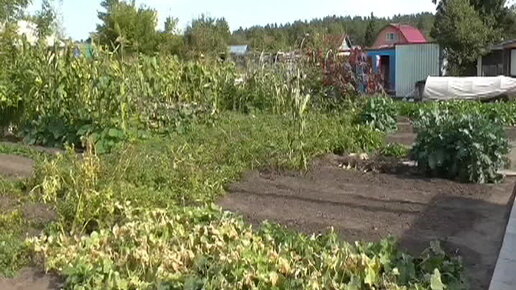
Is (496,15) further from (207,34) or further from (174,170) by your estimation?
(174,170)

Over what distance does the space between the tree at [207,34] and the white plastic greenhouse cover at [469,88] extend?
32.8 ft

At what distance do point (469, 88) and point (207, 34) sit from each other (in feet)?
52.0

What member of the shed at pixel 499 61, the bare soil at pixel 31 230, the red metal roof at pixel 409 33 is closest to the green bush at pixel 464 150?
the bare soil at pixel 31 230

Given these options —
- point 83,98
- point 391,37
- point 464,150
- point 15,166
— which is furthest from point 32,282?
point 391,37

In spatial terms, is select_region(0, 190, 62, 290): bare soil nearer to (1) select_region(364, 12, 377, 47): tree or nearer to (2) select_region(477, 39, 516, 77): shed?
(2) select_region(477, 39, 516, 77): shed

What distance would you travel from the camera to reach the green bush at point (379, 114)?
41.8ft

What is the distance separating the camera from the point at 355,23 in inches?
3159

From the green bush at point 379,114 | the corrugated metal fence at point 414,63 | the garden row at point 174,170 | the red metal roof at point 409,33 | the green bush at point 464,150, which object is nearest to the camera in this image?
the garden row at point 174,170

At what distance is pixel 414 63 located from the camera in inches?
1189

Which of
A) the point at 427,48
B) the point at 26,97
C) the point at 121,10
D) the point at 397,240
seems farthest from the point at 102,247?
the point at 121,10

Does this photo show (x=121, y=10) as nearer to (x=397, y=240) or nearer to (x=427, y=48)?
(x=427, y=48)

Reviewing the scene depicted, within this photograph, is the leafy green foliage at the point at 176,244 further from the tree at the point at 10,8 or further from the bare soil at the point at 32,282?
the tree at the point at 10,8

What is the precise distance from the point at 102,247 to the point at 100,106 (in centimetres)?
525

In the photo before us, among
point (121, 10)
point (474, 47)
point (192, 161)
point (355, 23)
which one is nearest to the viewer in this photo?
point (192, 161)
